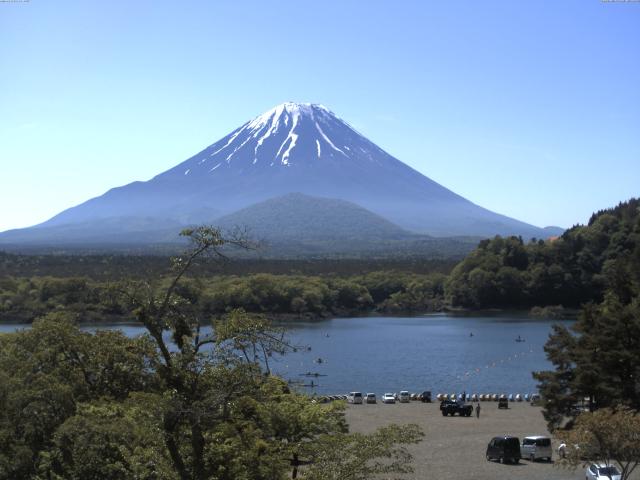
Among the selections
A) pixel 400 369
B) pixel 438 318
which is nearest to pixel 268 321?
pixel 400 369

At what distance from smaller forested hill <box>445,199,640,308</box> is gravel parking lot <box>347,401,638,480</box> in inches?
1968

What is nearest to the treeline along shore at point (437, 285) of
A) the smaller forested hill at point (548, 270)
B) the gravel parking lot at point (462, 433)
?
the smaller forested hill at point (548, 270)

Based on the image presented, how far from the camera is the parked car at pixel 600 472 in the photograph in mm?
15250

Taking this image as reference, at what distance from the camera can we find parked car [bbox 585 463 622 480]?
15.2 metres

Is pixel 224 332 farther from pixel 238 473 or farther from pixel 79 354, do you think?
pixel 79 354

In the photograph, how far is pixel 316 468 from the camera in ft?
31.9

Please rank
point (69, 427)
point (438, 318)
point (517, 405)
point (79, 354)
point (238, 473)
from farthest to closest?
point (438, 318), point (517, 405), point (79, 354), point (69, 427), point (238, 473)

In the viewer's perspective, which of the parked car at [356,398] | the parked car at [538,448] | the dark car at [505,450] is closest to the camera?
the dark car at [505,450]

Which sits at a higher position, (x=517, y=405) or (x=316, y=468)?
(x=316, y=468)

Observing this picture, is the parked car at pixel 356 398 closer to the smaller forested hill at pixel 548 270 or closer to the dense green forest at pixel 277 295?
the dense green forest at pixel 277 295

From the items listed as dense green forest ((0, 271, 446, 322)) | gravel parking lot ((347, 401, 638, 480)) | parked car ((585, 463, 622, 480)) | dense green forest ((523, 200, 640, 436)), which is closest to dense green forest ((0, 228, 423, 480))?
gravel parking lot ((347, 401, 638, 480))

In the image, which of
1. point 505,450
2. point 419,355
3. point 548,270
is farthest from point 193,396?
point 548,270

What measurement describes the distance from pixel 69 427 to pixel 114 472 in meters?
0.91

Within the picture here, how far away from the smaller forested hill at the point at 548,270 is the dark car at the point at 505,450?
60.0 m
